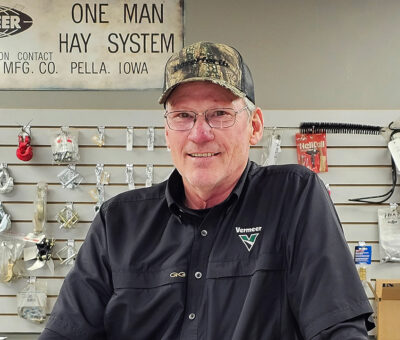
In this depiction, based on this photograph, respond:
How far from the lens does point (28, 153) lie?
2924 millimetres

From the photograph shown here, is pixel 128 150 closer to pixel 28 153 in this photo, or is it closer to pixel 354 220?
pixel 28 153

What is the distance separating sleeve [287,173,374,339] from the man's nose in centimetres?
29

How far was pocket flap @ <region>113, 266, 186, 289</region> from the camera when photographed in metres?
1.37

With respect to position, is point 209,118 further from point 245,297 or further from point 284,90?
point 284,90

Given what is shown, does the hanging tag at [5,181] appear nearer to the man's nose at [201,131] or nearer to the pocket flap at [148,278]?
the pocket flap at [148,278]

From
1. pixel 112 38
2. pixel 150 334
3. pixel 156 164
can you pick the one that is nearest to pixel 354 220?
pixel 156 164

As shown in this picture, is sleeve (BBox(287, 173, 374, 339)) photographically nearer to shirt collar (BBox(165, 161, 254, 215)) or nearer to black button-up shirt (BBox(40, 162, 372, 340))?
black button-up shirt (BBox(40, 162, 372, 340))

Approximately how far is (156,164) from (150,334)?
1711 mm

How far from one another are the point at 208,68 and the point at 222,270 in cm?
53

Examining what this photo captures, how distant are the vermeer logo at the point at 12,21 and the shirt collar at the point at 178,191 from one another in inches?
76.6

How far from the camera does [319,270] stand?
1247 millimetres

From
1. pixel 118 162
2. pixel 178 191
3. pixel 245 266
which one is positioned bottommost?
pixel 245 266

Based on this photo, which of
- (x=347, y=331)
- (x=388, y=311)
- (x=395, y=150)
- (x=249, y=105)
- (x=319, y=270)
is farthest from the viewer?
(x=395, y=150)

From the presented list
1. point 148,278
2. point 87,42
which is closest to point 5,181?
point 87,42
